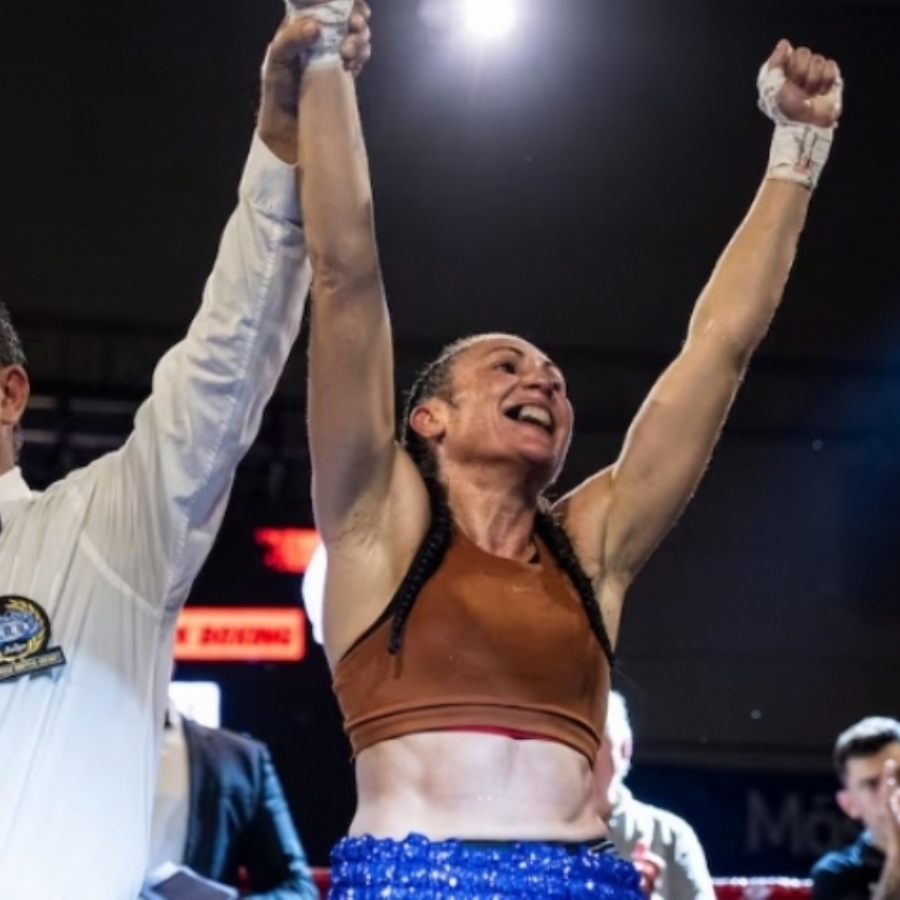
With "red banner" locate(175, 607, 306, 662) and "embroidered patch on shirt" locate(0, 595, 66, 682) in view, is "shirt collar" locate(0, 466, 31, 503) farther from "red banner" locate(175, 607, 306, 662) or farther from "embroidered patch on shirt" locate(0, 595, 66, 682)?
"red banner" locate(175, 607, 306, 662)

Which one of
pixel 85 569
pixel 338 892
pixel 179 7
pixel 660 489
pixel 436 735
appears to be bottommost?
pixel 338 892

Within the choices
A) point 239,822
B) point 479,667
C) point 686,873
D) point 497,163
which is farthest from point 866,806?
point 497,163

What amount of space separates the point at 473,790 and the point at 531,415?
407mm

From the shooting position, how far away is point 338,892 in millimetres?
1613

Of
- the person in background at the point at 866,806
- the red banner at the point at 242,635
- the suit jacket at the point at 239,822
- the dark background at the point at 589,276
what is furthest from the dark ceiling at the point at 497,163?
the suit jacket at the point at 239,822

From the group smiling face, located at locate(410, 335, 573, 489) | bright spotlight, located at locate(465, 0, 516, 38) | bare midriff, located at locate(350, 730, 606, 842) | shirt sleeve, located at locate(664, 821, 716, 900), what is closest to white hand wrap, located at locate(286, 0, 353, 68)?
smiling face, located at locate(410, 335, 573, 489)

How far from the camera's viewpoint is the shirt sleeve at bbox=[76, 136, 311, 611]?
1595mm

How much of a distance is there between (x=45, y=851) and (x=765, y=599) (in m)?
5.76

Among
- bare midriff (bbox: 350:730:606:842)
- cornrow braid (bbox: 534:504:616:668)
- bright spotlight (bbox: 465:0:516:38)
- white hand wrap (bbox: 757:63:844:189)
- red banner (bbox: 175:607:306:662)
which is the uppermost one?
bright spotlight (bbox: 465:0:516:38)

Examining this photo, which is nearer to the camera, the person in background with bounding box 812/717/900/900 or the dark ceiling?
the person in background with bounding box 812/717/900/900

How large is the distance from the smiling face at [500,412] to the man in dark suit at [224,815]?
1.06 meters

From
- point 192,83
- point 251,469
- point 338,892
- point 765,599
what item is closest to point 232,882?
point 338,892

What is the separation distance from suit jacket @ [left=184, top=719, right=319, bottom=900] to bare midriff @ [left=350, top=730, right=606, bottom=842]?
119 cm

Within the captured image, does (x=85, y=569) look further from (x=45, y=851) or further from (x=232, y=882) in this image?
(x=232, y=882)
